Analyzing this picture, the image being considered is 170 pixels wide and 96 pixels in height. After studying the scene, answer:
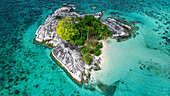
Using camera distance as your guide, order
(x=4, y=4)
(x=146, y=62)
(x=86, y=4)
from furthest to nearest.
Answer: (x=86, y=4), (x=4, y=4), (x=146, y=62)

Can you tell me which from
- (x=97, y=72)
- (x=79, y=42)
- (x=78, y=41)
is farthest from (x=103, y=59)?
(x=78, y=41)

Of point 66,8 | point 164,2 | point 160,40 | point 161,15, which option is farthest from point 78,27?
point 164,2

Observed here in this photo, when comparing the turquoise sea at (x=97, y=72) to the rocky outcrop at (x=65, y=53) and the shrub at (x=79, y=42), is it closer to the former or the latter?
the rocky outcrop at (x=65, y=53)

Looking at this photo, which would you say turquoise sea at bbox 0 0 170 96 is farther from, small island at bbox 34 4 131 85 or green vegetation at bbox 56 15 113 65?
green vegetation at bbox 56 15 113 65

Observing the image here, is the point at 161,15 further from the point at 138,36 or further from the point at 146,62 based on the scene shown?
the point at 146,62

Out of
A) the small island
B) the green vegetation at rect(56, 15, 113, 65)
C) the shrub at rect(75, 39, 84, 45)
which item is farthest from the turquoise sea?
the shrub at rect(75, 39, 84, 45)

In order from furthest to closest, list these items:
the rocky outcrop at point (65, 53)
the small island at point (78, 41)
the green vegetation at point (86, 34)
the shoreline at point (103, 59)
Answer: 1. the green vegetation at point (86, 34)
2. the small island at point (78, 41)
3. the rocky outcrop at point (65, 53)
4. the shoreline at point (103, 59)

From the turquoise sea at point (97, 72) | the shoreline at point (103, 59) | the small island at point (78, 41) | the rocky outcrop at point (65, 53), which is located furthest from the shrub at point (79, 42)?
the turquoise sea at point (97, 72)
